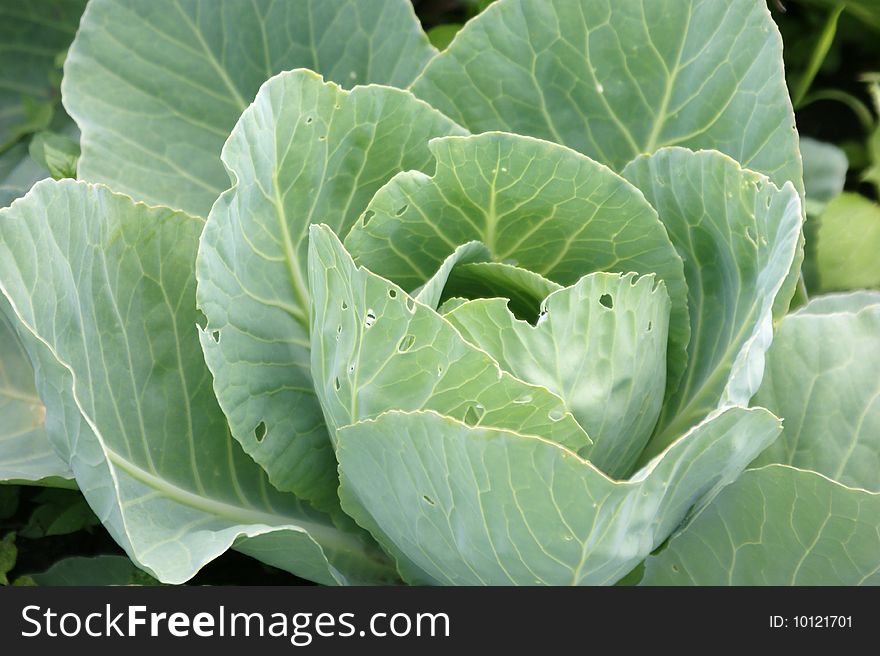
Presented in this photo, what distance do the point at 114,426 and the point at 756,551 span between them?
654 mm

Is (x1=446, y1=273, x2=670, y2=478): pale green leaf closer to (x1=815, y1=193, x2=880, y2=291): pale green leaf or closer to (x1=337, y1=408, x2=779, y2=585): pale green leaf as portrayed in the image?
(x1=337, y1=408, x2=779, y2=585): pale green leaf

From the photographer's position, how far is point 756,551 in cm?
96

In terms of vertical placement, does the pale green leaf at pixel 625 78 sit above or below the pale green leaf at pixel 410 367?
above

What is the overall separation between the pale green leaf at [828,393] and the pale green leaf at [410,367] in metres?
0.33

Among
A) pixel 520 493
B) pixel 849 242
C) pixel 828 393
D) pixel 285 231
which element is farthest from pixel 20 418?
pixel 849 242

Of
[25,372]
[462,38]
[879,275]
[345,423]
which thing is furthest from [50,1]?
[879,275]

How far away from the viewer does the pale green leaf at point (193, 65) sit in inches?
47.9

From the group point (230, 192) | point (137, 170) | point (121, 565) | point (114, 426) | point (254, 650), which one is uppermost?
point (230, 192)

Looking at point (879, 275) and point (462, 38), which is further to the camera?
point (879, 275)

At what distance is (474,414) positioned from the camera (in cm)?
86

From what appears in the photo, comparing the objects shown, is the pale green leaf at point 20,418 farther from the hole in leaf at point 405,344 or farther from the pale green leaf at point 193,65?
the hole in leaf at point 405,344

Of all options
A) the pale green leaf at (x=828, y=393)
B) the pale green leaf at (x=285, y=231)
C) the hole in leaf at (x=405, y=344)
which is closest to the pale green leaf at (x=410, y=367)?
the hole in leaf at (x=405, y=344)

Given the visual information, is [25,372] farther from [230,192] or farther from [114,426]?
[230,192]

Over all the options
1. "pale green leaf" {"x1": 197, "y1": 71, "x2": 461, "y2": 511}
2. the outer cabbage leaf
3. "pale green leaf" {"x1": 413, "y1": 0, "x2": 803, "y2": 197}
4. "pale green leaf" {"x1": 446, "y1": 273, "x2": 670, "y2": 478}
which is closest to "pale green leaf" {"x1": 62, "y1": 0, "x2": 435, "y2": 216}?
"pale green leaf" {"x1": 413, "y1": 0, "x2": 803, "y2": 197}
